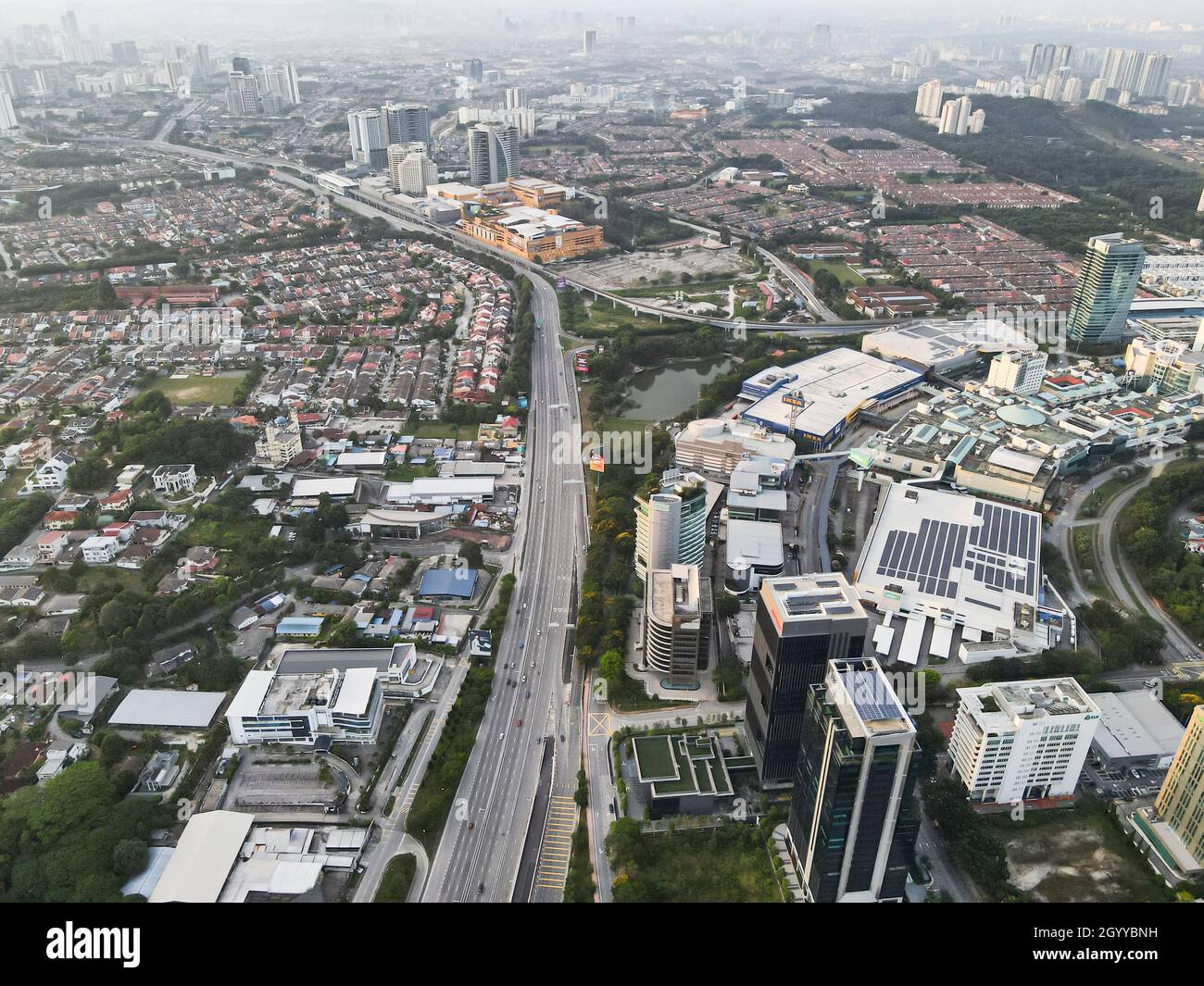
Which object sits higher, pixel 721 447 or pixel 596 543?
pixel 721 447

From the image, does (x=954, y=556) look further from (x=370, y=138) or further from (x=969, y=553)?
(x=370, y=138)

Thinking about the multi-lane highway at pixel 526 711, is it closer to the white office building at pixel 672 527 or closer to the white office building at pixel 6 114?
the white office building at pixel 672 527

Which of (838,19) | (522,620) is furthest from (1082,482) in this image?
(838,19)

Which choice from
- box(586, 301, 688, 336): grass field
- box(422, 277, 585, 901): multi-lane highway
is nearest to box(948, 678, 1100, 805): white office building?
box(422, 277, 585, 901): multi-lane highway

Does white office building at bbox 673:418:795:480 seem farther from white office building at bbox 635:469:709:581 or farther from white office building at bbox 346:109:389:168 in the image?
white office building at bbox 346:109:389:168

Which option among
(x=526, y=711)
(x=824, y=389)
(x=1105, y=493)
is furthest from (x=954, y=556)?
(x=526, y=711)

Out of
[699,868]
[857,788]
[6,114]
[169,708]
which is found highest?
[6,114]
